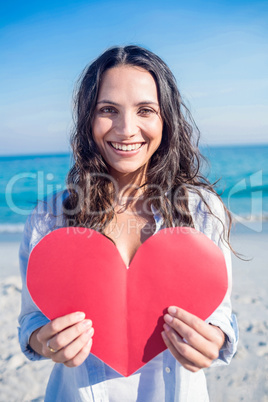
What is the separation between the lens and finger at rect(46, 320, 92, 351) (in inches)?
46.3

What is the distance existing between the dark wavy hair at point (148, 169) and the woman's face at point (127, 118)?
0.05 meters

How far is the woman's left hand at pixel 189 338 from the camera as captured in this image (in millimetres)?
1191

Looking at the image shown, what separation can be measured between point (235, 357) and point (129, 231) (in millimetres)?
2366

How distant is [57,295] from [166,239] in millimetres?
430

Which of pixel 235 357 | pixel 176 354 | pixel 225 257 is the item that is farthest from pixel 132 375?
pixel 235 357

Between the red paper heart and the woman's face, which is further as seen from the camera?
the woman's face

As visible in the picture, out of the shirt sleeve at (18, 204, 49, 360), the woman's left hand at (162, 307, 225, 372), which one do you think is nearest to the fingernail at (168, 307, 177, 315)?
the woman's left hand at (162, 307, 225, 372)

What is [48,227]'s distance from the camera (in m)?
1.68

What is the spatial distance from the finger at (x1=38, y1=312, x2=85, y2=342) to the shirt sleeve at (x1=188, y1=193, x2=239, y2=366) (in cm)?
52

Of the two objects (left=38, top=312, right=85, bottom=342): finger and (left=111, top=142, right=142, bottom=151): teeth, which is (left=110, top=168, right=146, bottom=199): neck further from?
(left=38, top=312, right=85, bottom=342): finger

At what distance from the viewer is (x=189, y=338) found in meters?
1.18

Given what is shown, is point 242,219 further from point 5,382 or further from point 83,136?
point 83,136

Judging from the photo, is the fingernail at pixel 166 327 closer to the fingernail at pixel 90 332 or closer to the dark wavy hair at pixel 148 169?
the fingernail at pixel 90 332

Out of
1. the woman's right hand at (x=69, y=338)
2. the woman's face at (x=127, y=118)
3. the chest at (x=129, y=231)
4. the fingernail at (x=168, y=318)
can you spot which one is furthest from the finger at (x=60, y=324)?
the woman's face at (x=127, y=118)
